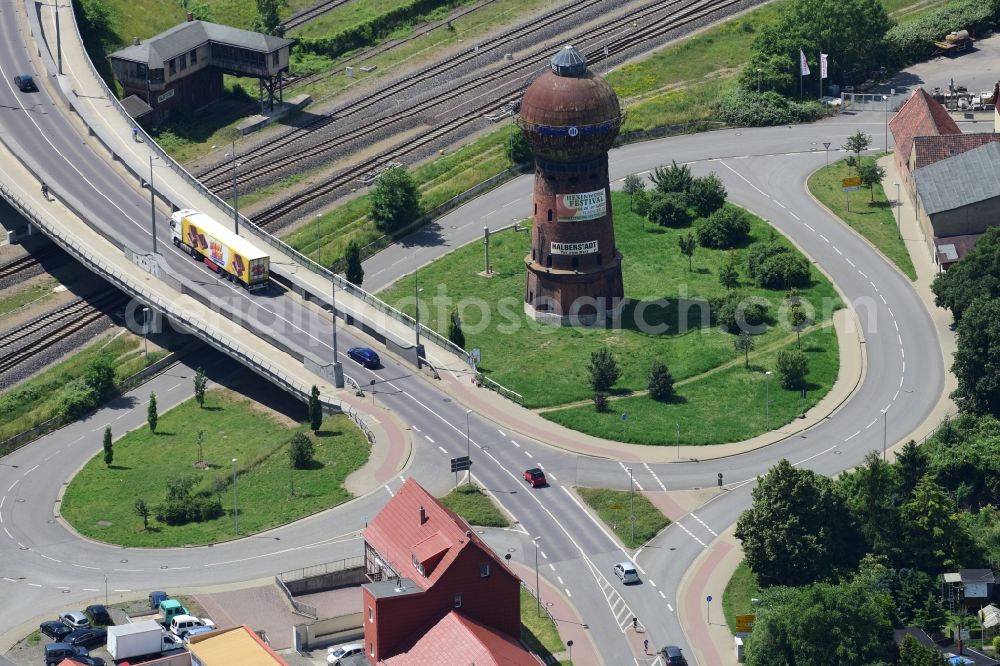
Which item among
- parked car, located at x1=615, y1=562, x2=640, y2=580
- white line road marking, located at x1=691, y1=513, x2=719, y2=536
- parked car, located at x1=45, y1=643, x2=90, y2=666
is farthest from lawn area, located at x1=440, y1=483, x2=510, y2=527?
parked car, located at x1=45, y1=643, x2=90, y2=666

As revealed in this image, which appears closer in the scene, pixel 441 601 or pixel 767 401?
pixel 441 601

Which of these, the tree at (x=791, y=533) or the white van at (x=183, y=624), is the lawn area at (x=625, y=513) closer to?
the tree at (x=791, y=533)

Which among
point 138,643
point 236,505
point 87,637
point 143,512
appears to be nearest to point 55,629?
point 87,637

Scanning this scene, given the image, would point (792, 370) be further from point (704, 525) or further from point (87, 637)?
point (87, 637)

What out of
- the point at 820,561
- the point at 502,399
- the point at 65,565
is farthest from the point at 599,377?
the point at 65,565

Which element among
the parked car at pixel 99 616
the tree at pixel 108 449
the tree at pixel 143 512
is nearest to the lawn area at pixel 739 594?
the parked car at pixel 99 616

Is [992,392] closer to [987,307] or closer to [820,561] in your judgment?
[987,307]

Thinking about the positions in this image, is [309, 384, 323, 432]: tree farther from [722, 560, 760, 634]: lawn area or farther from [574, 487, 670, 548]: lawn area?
[722, 560, 760, 634]: lawn area
